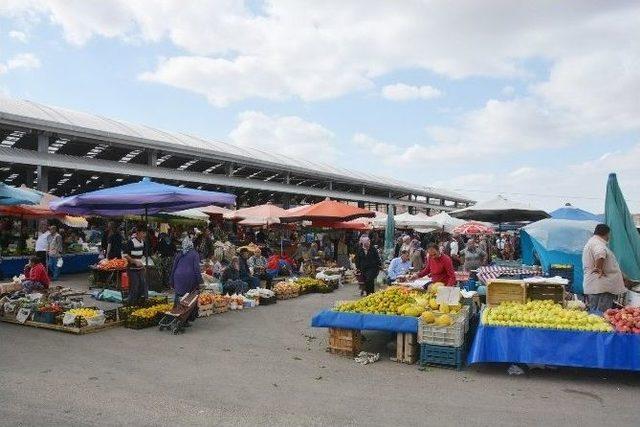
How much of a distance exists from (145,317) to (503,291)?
630 centimetres

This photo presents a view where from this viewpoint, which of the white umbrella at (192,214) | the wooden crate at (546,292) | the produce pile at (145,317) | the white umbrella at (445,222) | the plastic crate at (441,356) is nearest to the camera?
the plastic crate at (441,356)

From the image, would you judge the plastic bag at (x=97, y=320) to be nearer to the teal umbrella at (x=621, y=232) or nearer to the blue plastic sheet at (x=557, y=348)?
the blue plastic sheet at (x=557, y=348)

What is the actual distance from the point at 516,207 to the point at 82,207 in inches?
399

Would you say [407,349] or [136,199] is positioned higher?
[136,199]

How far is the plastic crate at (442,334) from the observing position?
6.52 m

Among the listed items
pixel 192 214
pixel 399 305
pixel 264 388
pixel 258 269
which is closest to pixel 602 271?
pixel 399 305

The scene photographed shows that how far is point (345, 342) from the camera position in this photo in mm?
7121

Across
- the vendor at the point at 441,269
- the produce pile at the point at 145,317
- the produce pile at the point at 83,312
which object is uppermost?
the vendor at the point at 441,269

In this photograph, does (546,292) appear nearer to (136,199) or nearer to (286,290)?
(286,290)

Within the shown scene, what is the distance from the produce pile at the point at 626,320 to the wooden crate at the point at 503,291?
5.40 feet

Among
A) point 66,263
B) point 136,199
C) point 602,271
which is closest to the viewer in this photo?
point 602,271

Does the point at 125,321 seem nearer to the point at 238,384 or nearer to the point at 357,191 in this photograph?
the point at 238,384

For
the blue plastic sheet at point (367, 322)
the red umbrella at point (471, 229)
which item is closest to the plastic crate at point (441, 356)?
the blue plastic sheet at point (367, 322)

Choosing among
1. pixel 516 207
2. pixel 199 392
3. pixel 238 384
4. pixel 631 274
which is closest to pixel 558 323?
pixel 631 274
